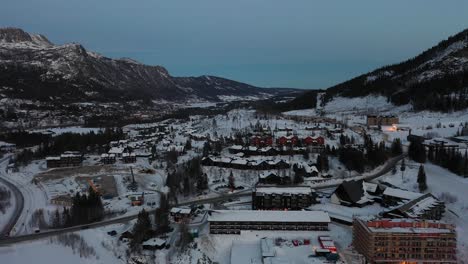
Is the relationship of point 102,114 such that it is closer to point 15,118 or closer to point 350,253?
point 15,118

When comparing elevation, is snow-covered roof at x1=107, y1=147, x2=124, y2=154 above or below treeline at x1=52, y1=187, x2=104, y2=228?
above

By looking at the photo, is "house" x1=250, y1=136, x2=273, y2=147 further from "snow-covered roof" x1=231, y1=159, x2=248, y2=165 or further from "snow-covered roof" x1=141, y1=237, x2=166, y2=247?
"snow-covered roof" x1=141, y1=237, x2=166, y2=247

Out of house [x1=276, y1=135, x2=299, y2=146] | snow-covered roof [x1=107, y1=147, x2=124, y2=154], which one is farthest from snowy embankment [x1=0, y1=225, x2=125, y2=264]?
house [x1=276, y1=135, x2=299, y2=146]

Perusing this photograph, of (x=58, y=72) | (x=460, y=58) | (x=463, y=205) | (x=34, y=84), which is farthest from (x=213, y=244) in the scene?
(x=58, y=72)

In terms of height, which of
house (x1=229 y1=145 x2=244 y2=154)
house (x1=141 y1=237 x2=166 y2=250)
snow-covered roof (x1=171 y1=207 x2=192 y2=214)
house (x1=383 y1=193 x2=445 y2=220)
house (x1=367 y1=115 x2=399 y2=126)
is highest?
house (x1=367 y1=115 x2=399 y2=126)

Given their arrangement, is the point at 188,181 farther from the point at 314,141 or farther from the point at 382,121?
the point at 382,121

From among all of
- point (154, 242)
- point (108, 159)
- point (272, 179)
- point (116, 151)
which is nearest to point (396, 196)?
point (272, 179)
